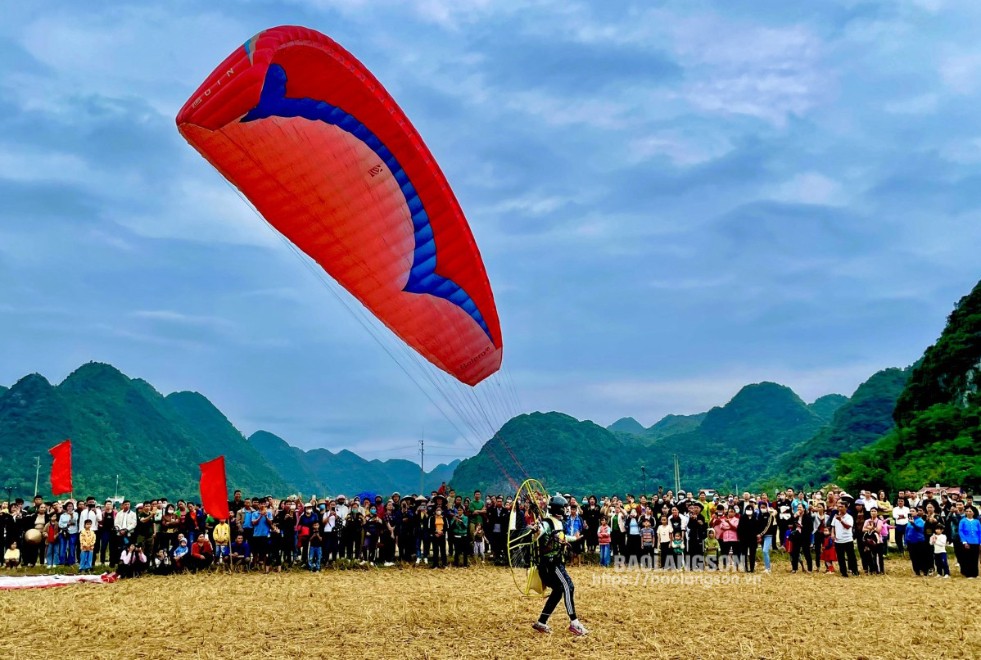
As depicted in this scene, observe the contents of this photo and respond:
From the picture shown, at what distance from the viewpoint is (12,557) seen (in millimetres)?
18891

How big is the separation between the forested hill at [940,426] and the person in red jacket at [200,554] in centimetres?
2905

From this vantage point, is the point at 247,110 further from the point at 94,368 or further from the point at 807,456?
the point at 94,368

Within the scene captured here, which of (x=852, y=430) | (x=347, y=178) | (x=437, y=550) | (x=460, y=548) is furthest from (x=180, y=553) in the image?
(x=852, y=430)

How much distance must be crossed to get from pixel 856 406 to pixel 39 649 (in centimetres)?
10822

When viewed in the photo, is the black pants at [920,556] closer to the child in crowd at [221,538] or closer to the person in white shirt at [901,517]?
the person in white shirt at [901,517]

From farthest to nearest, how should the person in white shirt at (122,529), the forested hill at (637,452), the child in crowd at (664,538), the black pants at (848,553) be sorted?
the forested hill at (637,452) → the child in crowd at (664,538) → the person in white shirt at (122,529) → the black pants at (848,553)

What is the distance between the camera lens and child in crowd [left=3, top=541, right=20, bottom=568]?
18906 millimetres

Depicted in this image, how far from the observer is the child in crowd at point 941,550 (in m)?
16.4

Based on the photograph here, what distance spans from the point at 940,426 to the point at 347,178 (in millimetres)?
37185

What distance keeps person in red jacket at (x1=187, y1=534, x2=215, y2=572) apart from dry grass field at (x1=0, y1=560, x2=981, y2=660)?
166cm

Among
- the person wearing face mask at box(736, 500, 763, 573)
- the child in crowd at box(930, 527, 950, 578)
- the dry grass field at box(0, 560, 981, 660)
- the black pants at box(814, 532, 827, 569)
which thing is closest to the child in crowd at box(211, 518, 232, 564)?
the dry grass field at box(0, 560, 981, 660)

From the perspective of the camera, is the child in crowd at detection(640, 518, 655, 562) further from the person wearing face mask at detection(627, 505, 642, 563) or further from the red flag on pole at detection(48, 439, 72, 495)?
the red flag on pole at detection(48, 439, 72, 495)

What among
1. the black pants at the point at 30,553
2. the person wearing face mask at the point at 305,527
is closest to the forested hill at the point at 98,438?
the black pants at the point at 30,553

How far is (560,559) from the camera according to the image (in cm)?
1029
